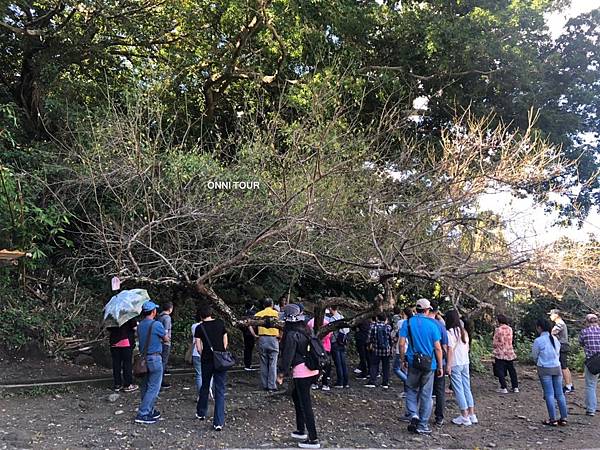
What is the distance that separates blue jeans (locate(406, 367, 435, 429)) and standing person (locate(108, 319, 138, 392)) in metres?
4.40

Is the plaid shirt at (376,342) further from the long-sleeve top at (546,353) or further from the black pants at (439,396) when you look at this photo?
the long-sleeve top at (546,353)

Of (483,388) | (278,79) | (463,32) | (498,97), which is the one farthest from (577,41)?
(483,388)

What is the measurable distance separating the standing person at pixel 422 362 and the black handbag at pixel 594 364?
292 cm

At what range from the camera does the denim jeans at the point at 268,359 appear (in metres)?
8.47

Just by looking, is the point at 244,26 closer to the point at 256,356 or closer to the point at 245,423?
the point at 256,356

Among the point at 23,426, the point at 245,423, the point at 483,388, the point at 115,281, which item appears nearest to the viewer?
the point at 23,426

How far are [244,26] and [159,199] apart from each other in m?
4.89

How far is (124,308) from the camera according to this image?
779 cm

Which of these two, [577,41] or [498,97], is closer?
[498,97]

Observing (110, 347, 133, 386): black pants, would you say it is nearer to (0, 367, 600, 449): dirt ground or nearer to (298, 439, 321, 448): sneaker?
(0, 367, 600, 449): dirt ground

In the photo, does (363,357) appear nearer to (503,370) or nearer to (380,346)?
(380,346)

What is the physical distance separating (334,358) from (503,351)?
328 cm

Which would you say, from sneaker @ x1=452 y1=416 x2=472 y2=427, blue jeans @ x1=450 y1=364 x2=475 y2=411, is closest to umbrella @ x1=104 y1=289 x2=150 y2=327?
blue jeans @ x1=450 y1=364 x2=475 y2=411

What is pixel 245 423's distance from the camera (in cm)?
682
